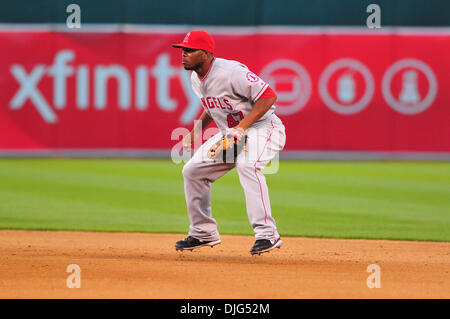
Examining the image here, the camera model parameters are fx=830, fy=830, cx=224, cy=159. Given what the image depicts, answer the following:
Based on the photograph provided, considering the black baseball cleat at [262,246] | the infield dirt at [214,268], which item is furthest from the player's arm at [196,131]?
the black baseball cleat at [262,246]

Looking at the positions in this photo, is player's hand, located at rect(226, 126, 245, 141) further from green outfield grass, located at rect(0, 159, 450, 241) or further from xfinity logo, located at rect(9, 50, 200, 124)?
xfinity logo, located at rect(9, 50, 200, 124)

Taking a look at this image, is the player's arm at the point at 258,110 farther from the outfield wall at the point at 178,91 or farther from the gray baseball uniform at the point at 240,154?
the outfield wall at the point at 178,91

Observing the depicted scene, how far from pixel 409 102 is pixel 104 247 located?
10077 mm

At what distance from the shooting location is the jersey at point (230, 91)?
609cm

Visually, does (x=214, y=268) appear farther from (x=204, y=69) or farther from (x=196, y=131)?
(x=204, y=69)

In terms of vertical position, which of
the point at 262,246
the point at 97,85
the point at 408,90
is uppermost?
the point at 97,85

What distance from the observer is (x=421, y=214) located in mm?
9578

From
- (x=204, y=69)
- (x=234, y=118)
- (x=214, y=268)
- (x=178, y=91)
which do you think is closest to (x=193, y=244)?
(x=214, y=268)

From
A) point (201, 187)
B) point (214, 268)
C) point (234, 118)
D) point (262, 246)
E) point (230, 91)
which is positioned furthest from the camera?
point (201, 187)

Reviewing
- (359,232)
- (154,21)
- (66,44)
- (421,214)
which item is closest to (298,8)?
(154,21)

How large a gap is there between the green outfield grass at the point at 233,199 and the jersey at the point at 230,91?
7.12ft

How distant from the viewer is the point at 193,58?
609cm

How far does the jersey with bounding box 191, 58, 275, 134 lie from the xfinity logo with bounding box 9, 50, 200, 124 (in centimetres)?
937

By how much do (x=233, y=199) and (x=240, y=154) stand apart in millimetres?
4705
